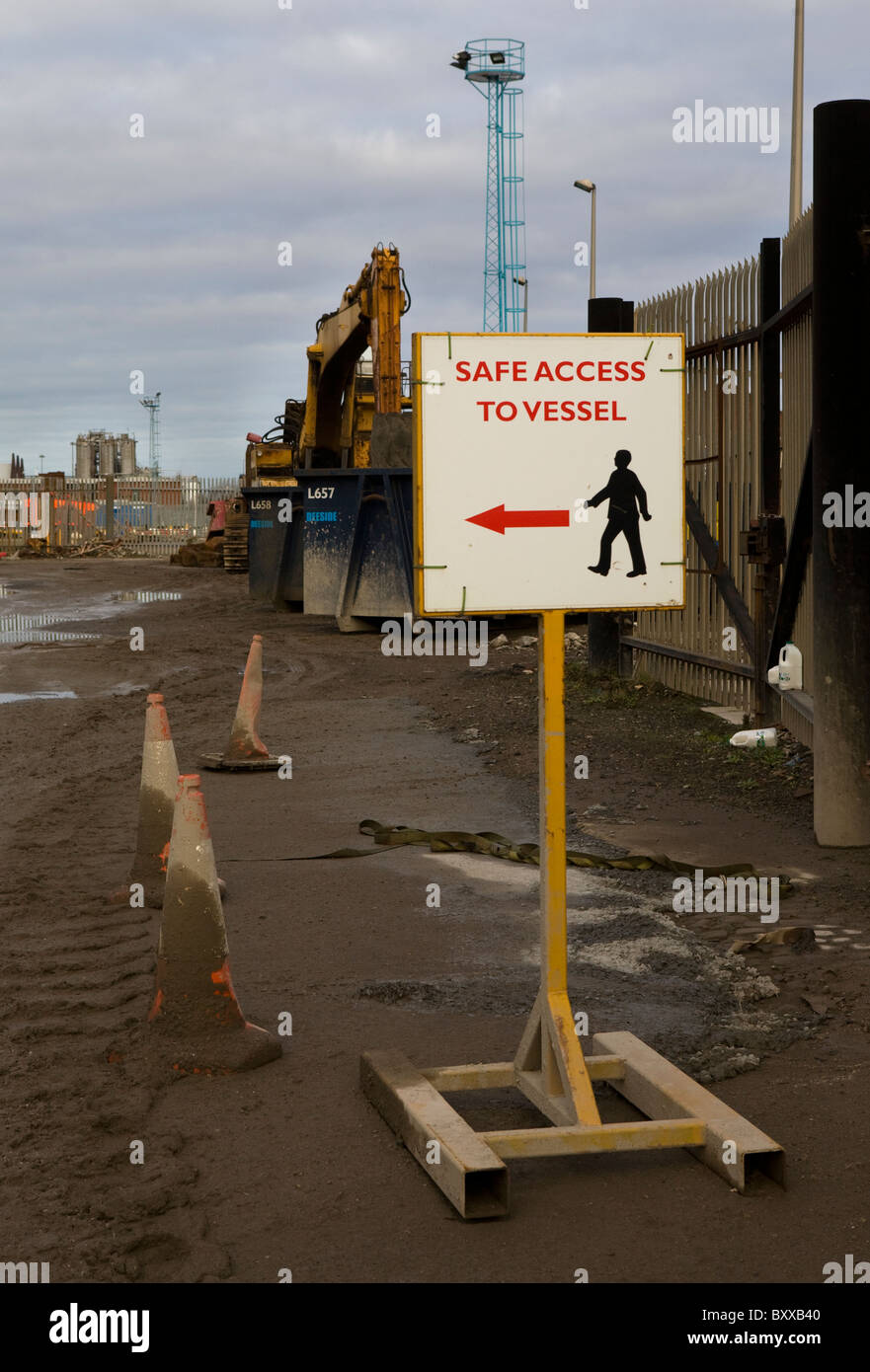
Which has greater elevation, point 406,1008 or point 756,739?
point 756,739

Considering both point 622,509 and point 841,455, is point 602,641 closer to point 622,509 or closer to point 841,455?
point 841,455

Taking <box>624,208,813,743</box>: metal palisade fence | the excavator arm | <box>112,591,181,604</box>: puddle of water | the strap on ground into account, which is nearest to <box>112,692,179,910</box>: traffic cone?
the strap on ground

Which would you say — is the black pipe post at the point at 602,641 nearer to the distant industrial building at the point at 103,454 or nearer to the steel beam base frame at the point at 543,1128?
the steel beam base frame at the point at 543,1128

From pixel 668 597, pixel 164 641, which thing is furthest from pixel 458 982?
pixel 164 641

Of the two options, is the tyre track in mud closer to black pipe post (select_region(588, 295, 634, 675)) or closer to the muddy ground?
the muddy ground

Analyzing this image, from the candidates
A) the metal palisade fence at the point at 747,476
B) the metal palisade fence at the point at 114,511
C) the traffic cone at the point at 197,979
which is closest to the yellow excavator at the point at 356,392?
the metal palisade fence at the point at 747,476

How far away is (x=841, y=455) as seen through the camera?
792 centimetres

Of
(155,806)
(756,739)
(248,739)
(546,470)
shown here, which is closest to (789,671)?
(756,739)

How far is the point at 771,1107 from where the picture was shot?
15.4 ft

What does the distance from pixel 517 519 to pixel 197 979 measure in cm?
205

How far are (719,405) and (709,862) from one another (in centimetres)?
533

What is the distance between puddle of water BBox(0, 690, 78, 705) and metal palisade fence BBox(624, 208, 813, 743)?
630 centimetres

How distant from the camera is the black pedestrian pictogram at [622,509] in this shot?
4.53 m
